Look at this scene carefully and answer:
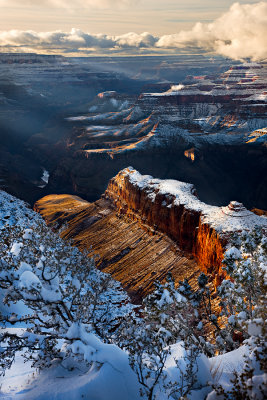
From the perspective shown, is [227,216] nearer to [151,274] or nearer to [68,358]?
[151,274]

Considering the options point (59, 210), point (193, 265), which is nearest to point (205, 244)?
point (193, 265)

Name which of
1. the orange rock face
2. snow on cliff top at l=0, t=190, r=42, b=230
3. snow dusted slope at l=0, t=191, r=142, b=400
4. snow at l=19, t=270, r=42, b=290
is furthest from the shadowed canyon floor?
snow at l=19, t=270, r=42, b=290

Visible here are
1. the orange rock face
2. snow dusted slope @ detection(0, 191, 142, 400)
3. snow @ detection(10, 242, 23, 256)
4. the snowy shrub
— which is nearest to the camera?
snow dusted slope @ detection(0, 191, 142, 400)

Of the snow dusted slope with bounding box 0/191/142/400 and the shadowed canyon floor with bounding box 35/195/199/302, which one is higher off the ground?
the snow dusted slope with bounding box 0/191/142/400

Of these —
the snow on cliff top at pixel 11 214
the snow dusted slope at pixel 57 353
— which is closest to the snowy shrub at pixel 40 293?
the snow dusted slope at pixel 57 353

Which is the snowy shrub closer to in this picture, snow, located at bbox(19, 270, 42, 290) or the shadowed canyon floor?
snow, located at bbox(19, 270, 42, 290)

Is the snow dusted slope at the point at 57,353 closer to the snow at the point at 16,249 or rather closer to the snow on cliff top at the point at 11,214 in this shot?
the snow at the point at 16,249

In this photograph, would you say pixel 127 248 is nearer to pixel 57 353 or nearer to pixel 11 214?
pixel 11 214

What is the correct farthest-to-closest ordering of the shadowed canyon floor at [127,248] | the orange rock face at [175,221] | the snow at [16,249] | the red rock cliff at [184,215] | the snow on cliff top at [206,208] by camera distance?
the shadowed canyon floor at [127,248] → the orange rock face at [175,221] → the red rock cliff at [184,215] → the snow on cliff top at [206,208] → the snow at [16,249]
